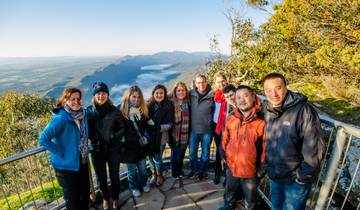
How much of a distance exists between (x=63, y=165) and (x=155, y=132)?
1.44 metres

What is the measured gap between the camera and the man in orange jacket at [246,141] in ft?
9.22

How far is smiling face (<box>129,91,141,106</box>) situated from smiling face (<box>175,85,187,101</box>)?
2.33 feet

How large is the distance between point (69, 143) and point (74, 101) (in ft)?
1.71

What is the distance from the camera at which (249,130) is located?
9.23 ft

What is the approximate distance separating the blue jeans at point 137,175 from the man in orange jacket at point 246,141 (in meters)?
1.54

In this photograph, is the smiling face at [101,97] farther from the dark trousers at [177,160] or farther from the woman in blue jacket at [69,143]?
the dark trousers at [177,160]

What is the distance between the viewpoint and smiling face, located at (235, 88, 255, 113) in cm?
282

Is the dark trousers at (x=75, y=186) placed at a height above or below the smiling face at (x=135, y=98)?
below

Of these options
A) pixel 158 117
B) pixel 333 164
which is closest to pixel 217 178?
pixel 158 117

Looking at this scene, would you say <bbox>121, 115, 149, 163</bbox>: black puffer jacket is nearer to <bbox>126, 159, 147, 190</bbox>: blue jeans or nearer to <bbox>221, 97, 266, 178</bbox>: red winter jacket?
<bbox>126, 159, 147, 190</bbox>: blue jeans

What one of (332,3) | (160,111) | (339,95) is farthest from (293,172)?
(332,3)

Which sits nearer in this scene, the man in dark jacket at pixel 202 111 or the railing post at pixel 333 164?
the railing post at pixel 333 164

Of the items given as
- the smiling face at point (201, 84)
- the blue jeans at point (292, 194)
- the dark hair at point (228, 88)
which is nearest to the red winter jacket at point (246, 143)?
the blue jeans at point (292, 194)

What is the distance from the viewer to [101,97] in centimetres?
334
